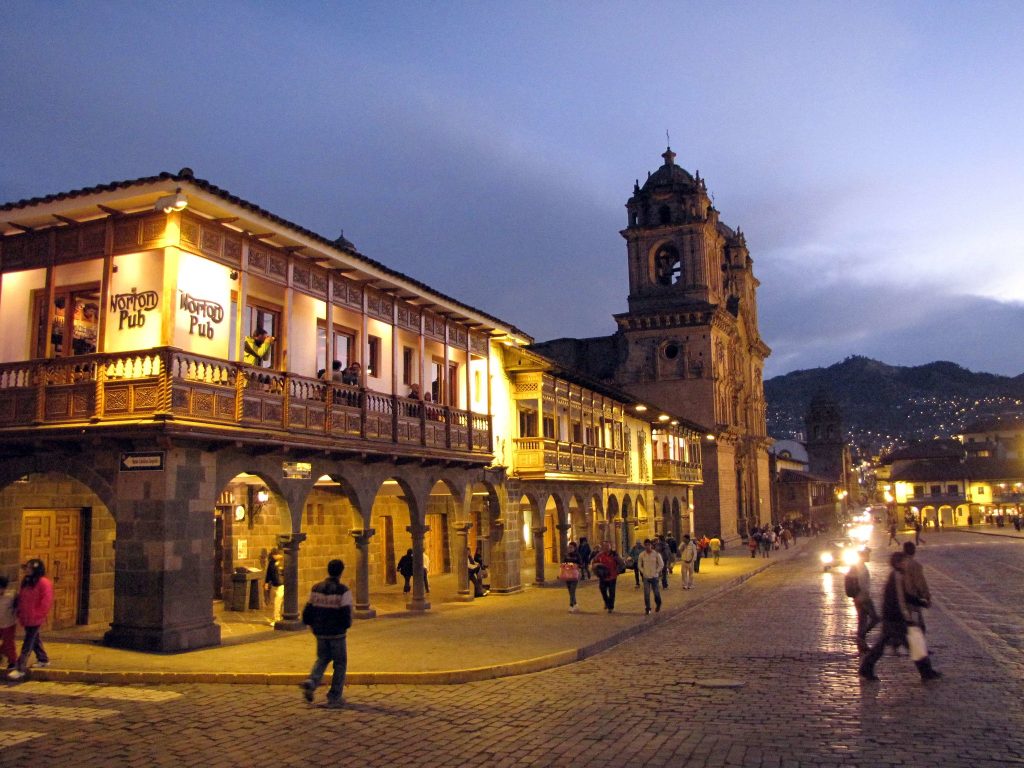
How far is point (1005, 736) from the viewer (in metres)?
7.94

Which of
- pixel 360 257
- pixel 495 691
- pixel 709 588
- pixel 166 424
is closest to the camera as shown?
pixel 495 691

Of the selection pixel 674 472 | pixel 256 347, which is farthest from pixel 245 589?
pixel 674 472

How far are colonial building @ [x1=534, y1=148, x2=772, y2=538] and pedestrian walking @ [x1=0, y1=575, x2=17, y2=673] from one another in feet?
154

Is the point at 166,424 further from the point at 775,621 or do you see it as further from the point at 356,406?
the point at 775,621

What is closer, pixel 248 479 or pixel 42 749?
pixel 42 749

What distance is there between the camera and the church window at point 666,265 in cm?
6059

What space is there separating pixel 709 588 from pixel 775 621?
7.64 m

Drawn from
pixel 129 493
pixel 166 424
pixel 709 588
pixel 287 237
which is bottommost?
pixel 709 588

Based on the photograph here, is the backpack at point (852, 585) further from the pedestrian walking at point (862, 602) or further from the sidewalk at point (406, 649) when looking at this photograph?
the sidewalk at point (406, 649)

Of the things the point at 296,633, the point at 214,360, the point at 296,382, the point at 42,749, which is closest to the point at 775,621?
the point at 296,633

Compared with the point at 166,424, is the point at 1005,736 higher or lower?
lower

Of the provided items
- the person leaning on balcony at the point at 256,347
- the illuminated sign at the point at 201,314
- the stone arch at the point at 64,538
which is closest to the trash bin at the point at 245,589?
the stone arch at the point at 64,538

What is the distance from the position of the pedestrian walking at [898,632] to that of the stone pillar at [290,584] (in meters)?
10.0

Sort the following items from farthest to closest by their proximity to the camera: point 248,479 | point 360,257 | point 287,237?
point 248,479
point 360,257
point 287,237
